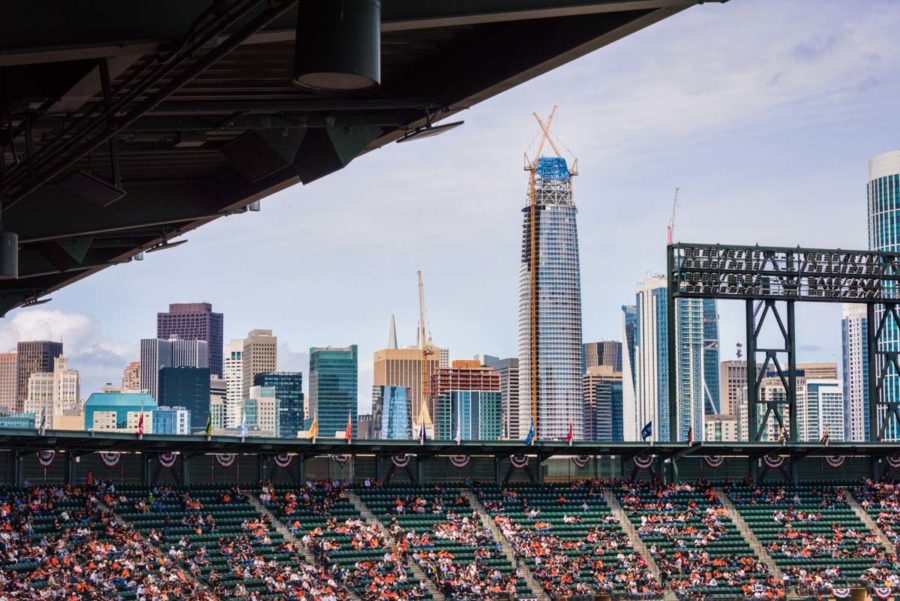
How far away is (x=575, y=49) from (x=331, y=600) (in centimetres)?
3463

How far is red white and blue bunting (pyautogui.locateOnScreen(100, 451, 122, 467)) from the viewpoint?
45.9 m

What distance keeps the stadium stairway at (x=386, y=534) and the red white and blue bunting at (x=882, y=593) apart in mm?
16467

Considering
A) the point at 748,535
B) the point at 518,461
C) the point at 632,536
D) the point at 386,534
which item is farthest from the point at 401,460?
the point at 748,535

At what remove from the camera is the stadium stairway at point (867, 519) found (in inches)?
2101

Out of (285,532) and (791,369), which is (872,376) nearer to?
(791,369)

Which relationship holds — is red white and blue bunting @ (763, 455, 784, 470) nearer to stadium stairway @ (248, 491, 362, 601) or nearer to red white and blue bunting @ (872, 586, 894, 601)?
red white and blue bunting @ (872, 586, 894, 601)

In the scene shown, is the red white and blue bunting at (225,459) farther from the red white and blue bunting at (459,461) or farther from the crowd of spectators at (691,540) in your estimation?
the crowd of spectators at (691,540)

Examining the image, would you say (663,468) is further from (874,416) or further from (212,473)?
(212,473)

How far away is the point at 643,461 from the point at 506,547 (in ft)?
31.9

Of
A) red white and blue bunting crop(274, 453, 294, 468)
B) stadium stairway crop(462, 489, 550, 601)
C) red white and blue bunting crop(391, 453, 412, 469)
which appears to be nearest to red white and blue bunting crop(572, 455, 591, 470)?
stadium stairway crop(462, 489, 550, 601)

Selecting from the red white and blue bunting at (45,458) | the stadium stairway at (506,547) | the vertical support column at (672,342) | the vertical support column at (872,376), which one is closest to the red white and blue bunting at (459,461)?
the stadium stairway at (506,547)

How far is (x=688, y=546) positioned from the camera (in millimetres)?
50719

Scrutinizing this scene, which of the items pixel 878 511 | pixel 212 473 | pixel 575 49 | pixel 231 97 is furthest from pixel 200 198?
pixel 878 511

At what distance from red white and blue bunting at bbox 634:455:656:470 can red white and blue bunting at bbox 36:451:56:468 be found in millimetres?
23391
